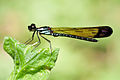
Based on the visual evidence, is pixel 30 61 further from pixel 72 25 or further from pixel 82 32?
pixel 72 25

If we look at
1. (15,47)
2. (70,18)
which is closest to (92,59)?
(70,18)

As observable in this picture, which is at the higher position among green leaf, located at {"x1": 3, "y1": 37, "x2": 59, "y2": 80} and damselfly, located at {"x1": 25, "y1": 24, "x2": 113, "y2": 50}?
green leaf, located at {"x1": 3, "y1": 37, "x2": 59, "y2": 80}

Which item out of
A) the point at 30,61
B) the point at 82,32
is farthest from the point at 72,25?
the point at 30,61

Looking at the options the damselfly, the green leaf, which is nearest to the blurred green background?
the damselfly

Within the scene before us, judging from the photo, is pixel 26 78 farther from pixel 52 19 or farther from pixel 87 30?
pixel 52 19

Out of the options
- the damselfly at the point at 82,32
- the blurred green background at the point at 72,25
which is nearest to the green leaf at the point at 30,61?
the damselfly at the point at 82,32

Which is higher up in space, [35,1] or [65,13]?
[35,1]

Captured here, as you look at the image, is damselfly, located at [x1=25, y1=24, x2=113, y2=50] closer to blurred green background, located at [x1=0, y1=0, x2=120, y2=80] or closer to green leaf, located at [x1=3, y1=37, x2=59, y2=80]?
green leaf, located at [x1=3, y1=37, x2=59, y2=80]
